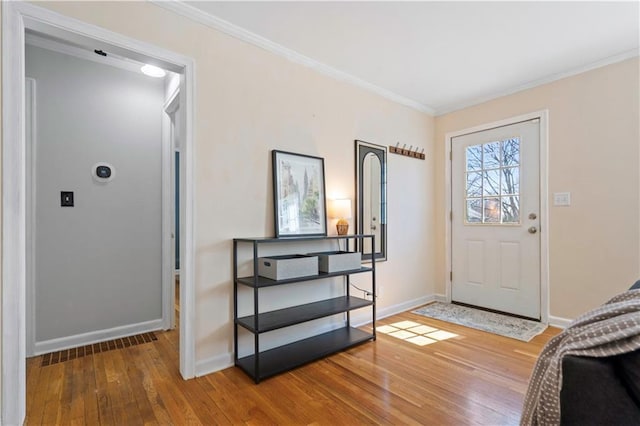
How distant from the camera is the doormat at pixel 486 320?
2756 mm

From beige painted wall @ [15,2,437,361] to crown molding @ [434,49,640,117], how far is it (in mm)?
1205

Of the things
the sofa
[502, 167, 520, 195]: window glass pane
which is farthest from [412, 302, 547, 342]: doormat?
the sofa

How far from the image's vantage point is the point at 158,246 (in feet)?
9.59

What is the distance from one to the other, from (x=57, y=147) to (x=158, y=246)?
3.55 feet

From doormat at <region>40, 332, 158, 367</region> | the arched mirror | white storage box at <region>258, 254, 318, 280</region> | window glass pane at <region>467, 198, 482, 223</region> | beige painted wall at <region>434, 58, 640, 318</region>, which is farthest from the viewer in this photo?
Answer: window glass pane at <region>467, 198, 482, 223</region>

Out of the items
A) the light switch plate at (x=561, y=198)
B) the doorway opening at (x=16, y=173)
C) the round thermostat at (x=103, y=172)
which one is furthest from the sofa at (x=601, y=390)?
the round thermostat at (x=103, y=172)

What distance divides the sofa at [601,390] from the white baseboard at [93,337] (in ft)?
9.89

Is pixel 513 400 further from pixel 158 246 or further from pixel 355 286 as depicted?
pixel 158 246

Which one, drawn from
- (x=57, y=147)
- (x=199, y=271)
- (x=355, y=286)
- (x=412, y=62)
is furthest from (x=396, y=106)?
(x=57, y=147)

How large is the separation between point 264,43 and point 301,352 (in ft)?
7.48

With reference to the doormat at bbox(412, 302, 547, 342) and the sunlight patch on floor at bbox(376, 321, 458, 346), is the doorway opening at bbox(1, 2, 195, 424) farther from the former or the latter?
the doormat at bbox(412, 302, 547, 342)

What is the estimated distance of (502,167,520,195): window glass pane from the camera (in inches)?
124

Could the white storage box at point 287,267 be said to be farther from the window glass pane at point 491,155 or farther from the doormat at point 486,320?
the window glass pane at point 491,155

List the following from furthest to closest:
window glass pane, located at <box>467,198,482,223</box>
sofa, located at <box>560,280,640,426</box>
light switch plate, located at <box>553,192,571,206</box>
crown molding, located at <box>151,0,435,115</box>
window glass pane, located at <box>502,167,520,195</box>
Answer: window glass pane, located at <box>467,198,482,223</box> → window glass pane, located at <box>502,167,520,195</box> → light switch plate, located at <box>553,192,571,206</box> → crown molding, located at <box>151,0,435,115</box> → sofa, located at <box>560,280,640,426</box>
